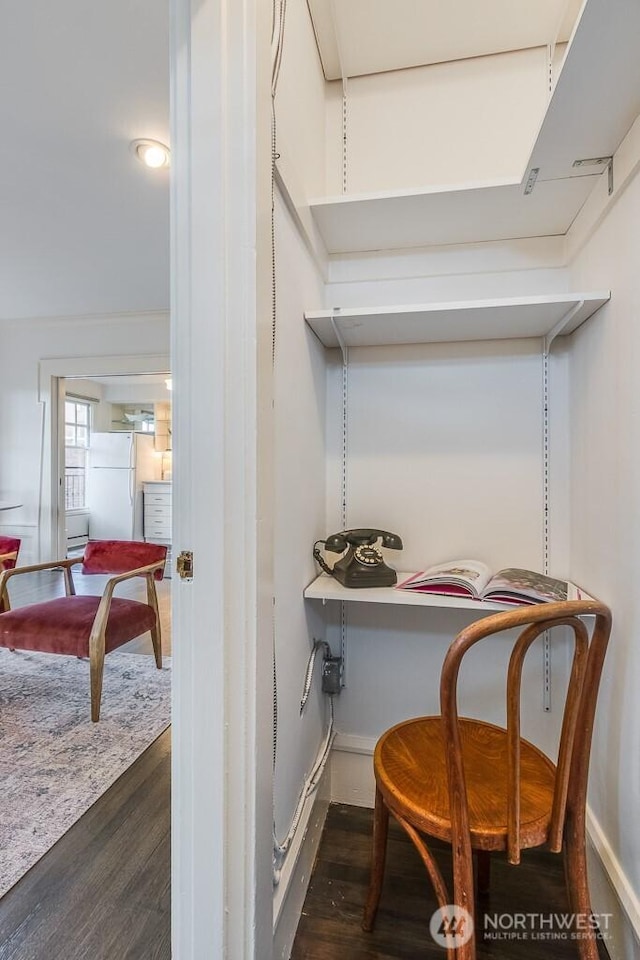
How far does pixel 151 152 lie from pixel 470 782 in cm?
282

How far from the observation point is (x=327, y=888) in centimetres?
125

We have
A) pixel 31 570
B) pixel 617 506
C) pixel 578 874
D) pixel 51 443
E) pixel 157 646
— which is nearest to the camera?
pixel 578 874

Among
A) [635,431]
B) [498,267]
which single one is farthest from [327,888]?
[498,267]

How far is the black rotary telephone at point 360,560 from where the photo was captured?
132cm

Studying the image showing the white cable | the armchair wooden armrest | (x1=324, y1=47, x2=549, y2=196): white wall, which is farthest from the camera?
the armchair wooden armrest

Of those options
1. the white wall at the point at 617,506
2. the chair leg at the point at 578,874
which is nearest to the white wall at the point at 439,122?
the white wall at the point at 617,506

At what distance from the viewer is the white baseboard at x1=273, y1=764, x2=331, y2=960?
1001mm

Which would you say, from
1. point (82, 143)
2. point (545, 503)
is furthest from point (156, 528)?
point (545, 503)

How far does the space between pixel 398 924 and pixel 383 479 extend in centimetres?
124

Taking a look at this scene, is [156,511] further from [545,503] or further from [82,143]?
[545,503]

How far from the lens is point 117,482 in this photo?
20.8 feet

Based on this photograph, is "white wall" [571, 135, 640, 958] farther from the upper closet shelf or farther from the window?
the window

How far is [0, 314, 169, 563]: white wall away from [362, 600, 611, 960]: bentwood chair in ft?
15.1

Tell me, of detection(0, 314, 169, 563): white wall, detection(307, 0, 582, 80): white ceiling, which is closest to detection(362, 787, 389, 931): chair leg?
detection(307, 0, 582, 80): white ceiling
